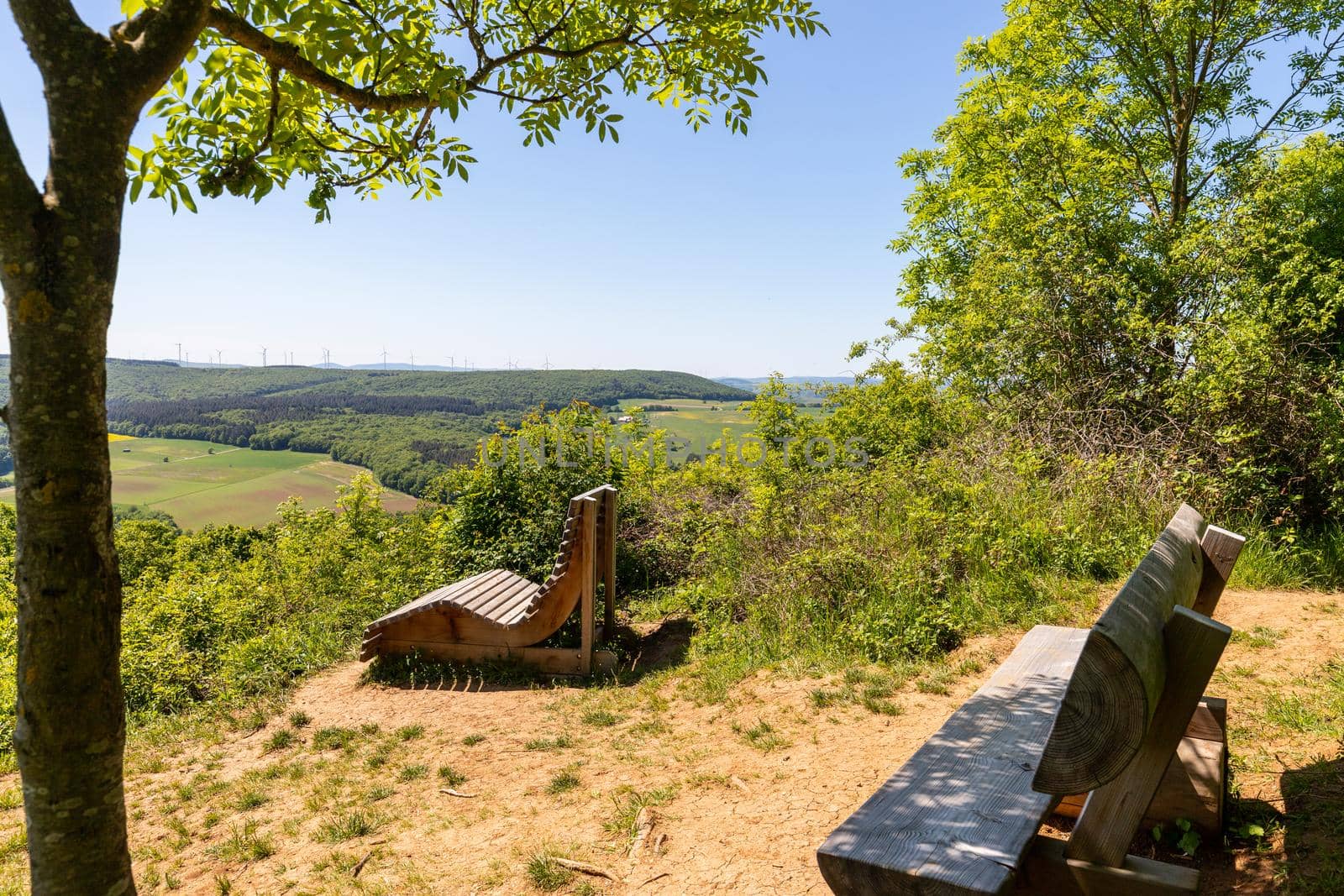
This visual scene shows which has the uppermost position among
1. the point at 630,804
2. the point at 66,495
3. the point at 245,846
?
the point at 66,495

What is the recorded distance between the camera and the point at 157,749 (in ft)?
16.0

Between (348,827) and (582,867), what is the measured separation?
1.30 m

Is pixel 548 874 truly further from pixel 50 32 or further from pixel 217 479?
pixel 217 479

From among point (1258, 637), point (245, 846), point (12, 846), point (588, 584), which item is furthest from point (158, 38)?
point (1258, 637)

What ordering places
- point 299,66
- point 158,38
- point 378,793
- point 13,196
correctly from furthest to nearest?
point 378,793, point 299,66, point 158,38, point 13,196

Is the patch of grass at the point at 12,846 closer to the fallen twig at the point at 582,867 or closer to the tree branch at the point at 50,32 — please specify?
the fallen twig at the point at 582,867

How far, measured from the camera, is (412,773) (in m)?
3.97

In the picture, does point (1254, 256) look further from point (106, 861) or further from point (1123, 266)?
point (106, 861)

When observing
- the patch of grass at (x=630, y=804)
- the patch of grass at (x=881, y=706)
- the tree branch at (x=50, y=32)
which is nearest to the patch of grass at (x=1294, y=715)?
the patch of grass at (x=881, y=706)

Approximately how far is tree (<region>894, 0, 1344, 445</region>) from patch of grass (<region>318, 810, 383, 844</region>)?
7542 mm

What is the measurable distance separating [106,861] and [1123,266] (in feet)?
34.3

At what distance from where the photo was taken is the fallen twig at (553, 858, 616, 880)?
2.68m

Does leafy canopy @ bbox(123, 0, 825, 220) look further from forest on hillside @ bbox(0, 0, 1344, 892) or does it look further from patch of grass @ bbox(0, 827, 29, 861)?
patch of grass @ bbox(0, 827, 29, 861)

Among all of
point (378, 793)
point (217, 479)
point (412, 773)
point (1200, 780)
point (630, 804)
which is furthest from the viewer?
point (217, 479)
